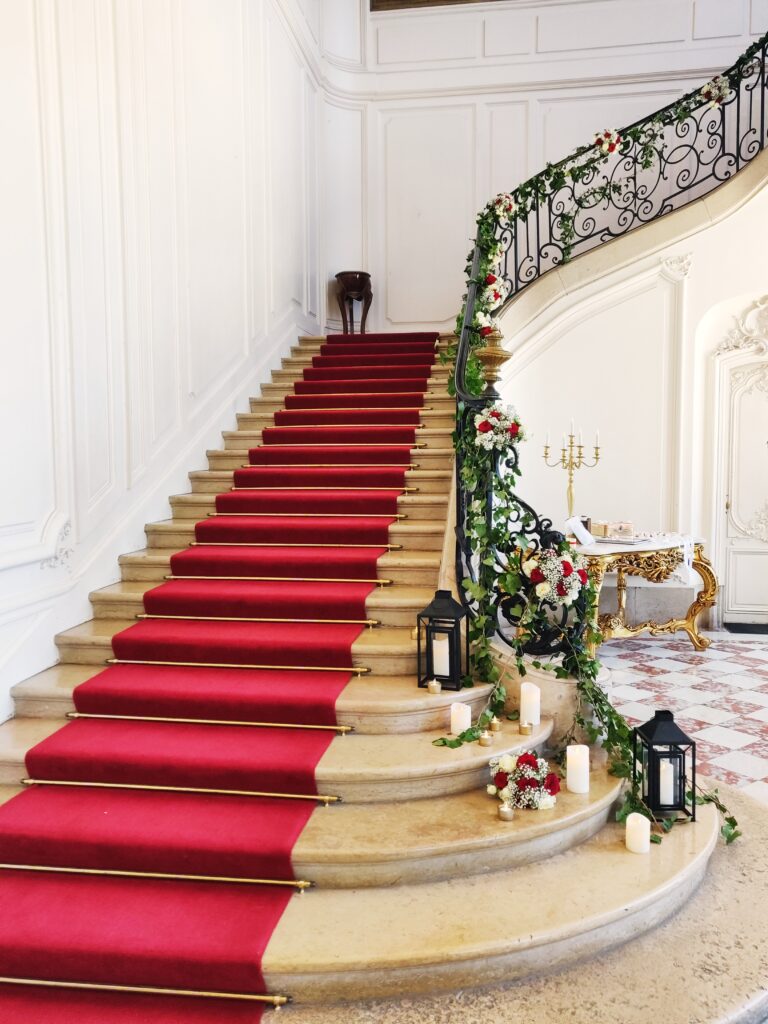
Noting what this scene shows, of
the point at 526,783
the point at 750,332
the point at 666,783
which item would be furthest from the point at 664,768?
the point at 750,332

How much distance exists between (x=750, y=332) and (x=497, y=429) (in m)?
4.46

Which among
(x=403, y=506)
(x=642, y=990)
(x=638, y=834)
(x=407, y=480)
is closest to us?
(x=642, y=990)

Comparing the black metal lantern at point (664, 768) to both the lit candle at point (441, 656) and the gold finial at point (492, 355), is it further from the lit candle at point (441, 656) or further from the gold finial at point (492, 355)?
the gold finial at point (492, 355)

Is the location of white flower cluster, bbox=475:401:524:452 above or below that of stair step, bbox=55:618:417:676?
above

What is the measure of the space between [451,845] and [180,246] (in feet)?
14.3

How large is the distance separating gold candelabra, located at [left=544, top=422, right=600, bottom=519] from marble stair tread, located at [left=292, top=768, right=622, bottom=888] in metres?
3.92

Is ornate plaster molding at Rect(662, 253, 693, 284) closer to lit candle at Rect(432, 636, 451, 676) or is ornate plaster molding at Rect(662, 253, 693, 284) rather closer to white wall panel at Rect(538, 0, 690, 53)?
white wall panel at Rect(538, 0, 690, 53)

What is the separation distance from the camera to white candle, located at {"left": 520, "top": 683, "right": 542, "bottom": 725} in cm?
316

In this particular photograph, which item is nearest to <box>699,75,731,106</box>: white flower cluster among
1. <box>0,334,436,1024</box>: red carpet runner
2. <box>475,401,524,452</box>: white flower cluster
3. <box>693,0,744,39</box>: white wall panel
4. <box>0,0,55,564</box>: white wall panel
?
<box>693,0,744,39</box>: white wall panel

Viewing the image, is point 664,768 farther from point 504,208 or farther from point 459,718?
point 504,208

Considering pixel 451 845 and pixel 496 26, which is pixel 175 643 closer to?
pixel 451 845

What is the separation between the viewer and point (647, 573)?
589 cm

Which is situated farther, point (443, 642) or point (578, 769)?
point (443, 642)

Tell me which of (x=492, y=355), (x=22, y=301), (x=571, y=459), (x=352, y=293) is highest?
(x=352, y=293)
